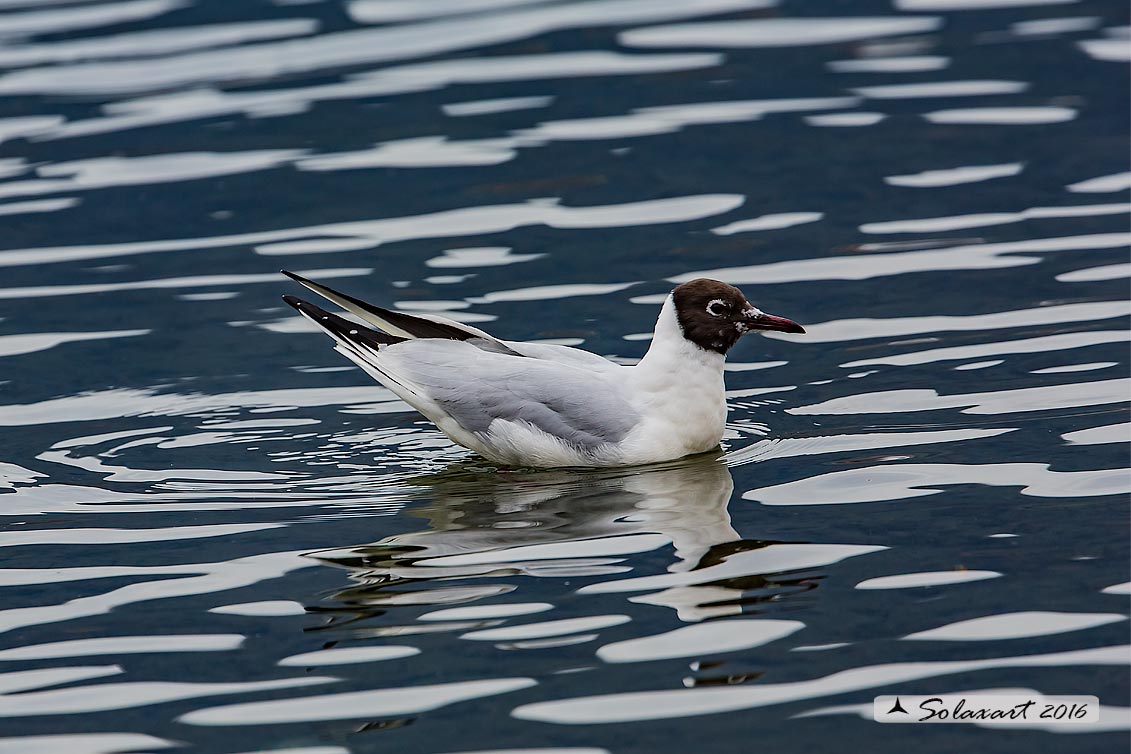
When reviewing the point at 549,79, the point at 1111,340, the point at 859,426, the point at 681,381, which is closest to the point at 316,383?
the point at 681,381

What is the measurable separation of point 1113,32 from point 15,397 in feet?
37.9

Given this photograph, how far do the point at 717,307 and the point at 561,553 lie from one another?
2.00 metres

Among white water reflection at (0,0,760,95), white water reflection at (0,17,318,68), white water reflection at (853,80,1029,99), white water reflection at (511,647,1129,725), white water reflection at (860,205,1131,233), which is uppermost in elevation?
white water reflection at (0,17,318,68)

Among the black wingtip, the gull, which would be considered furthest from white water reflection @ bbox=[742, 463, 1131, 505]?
the black wingtip

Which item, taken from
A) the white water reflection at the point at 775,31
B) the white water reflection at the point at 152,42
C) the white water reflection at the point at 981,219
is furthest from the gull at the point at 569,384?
the white water reflection at the point at 152,42

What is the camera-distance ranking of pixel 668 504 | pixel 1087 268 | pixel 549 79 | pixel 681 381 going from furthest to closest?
pixel 549 79
pixel 1087 268
pixel 681 381
pixel 668 504

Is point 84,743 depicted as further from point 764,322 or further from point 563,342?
point 563,342

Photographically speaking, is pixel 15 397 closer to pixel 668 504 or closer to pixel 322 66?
pixel 668 504

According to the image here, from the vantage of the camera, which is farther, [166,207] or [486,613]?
[166,207]

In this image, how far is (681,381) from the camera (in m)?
8.66

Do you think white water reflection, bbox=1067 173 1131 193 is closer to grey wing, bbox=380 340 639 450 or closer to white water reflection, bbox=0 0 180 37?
grey wing, bbox=380 340 639 450

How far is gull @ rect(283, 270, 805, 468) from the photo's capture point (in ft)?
27.9

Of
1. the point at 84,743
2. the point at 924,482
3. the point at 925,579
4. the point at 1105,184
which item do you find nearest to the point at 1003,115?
the point at 1105,184

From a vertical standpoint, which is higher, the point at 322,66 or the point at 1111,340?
the point at 322,66
